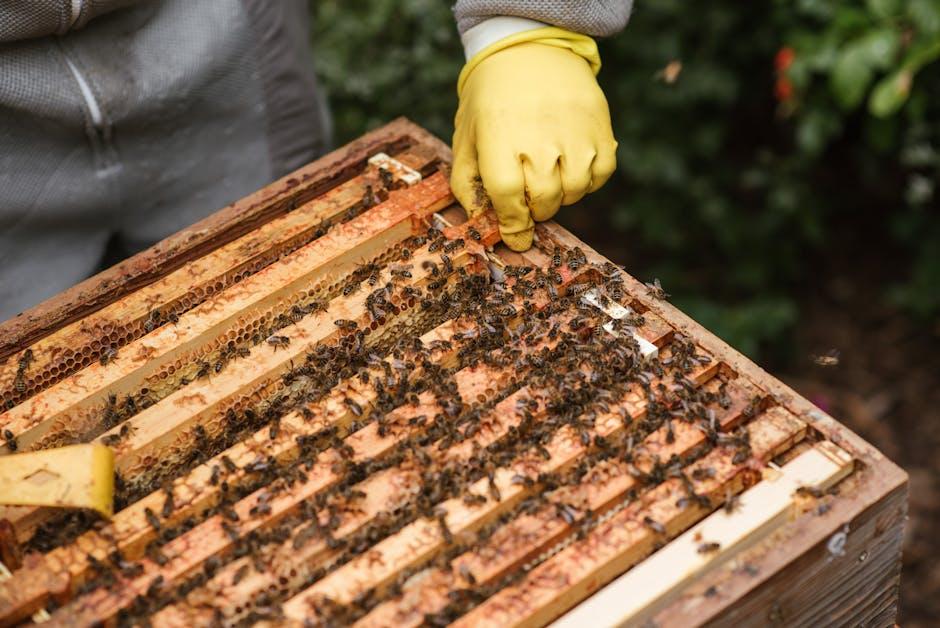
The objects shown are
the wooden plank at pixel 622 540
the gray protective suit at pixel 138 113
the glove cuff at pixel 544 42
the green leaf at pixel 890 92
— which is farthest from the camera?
the green leaf at pixel 890 92

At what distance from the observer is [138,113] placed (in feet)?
12.9

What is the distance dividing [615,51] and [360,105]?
162 cm

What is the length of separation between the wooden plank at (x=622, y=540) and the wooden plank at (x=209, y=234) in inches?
64.0

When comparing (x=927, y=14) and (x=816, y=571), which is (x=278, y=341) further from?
(x=927, y=14)

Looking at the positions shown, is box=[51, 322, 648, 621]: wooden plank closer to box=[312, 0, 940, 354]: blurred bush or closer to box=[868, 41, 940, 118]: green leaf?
box=[868, 41, 940, 118]: green leaf

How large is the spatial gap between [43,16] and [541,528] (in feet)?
7.89

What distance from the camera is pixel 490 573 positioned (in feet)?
8.36

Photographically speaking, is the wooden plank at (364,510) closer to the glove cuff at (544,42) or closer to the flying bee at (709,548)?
the flying bee at (709,548)

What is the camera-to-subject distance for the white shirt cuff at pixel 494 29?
386 centimetres

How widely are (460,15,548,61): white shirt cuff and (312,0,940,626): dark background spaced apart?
2.13 metres

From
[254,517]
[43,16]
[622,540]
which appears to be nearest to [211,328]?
[254,517]

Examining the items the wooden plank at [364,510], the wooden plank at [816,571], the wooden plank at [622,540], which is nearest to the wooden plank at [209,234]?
the wooden plank at [364,510]

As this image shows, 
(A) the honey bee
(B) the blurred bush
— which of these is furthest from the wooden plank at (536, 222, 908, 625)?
(B) the blurred bush

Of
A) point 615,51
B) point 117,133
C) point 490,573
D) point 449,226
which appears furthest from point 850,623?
point 615,51
